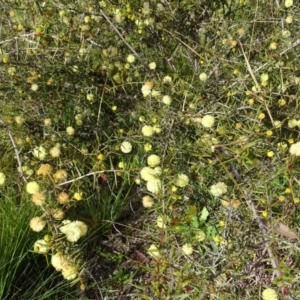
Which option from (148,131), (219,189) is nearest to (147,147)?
(148,131)

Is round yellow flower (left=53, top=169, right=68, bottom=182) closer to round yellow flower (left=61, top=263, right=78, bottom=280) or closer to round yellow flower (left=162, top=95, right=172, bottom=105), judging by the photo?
round yellow flower (left=61, top=263, right=78, bottom=280)

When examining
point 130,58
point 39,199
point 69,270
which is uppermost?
point 130,58

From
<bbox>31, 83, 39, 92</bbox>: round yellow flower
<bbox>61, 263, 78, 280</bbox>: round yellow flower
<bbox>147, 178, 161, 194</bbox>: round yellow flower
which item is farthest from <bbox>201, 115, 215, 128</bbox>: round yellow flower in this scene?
<bbox>31, 83, 39, 92</bbox>: round yellow flower

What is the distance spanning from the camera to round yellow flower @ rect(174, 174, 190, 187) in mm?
1261

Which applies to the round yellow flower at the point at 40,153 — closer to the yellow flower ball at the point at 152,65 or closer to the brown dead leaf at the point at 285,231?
the yellow flower ball at the point at 152,65

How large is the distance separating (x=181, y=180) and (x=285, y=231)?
1.05ft

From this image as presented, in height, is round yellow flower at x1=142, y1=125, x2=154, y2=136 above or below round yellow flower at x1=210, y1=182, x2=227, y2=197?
above

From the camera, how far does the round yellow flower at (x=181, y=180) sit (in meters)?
1.26

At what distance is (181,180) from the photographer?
1271mm

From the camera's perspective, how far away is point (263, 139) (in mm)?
1248

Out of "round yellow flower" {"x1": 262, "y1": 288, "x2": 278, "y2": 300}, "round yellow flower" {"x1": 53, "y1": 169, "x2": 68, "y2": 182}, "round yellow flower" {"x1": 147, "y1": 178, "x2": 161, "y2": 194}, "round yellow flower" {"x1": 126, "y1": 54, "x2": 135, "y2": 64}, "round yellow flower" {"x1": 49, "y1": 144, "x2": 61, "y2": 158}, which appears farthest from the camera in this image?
"round yellow flower" {"x1": 126, "y1": 54, "x2": 135, "y2": 64}

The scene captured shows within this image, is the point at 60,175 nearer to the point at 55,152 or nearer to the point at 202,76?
the point at 55,152

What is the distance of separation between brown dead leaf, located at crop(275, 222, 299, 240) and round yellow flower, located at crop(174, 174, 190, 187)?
11.3 inches

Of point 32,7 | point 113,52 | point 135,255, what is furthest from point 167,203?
point 32,7
